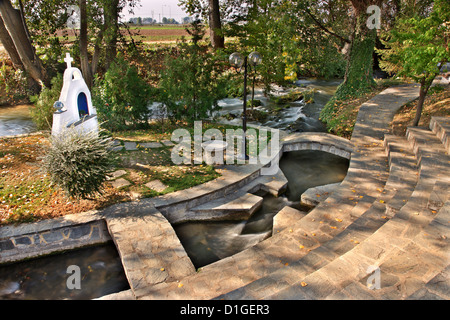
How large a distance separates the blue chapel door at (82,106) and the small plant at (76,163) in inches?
90.8

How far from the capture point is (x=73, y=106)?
7.11m

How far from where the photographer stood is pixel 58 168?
5.30 meters

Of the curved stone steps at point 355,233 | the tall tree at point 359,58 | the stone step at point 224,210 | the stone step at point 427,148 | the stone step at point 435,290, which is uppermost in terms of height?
the tall tree at point 359,58

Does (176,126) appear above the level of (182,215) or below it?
above

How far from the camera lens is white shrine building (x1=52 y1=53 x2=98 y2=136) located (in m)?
6.62

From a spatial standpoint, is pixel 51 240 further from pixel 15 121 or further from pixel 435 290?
pixel 15 121

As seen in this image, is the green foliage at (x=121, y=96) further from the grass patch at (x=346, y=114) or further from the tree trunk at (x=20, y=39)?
the grass patch at (x=346, y=114)

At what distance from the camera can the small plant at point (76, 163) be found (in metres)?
5.29

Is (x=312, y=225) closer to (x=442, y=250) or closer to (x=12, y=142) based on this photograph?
(x=442, y=250)

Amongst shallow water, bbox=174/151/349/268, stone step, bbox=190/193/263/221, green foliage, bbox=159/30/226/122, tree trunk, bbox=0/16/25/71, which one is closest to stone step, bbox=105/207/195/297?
shallow water, bbox=174/151/349/268

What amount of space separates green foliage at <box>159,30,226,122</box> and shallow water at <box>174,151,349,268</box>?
418 cm

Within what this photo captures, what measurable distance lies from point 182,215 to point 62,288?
7.70 feet

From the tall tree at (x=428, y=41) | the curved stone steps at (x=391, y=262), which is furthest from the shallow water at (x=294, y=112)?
the curved stone steps at (x=391, y=262)
